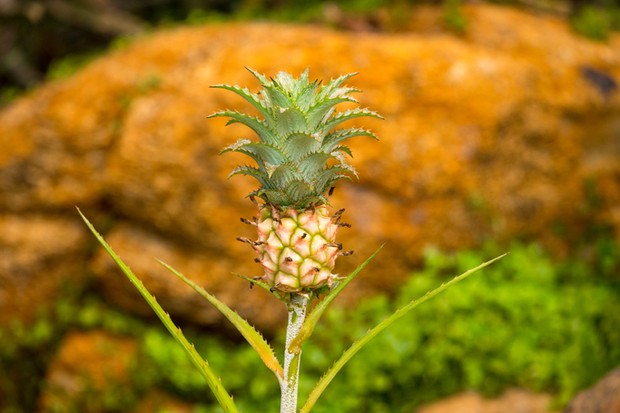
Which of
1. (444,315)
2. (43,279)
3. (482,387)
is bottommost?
(482,387)

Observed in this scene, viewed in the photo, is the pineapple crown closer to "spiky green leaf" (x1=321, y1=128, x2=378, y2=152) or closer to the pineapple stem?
"spiky green leaf" (x1=321, y1=128, x2=378, y2=152)

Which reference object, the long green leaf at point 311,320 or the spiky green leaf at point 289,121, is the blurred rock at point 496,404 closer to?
the long green leaf at point 311,320

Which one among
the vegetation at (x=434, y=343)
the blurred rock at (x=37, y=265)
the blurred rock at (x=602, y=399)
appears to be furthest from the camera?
the blurred rock at (x=37, y=265)

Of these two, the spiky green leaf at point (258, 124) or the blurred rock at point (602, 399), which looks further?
the blurred rock at point (602, 399)

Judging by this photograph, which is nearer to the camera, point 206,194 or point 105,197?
point 206,194

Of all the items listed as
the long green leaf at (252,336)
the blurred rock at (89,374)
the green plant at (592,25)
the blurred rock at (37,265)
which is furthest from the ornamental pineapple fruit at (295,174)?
the green plant at (592,25)

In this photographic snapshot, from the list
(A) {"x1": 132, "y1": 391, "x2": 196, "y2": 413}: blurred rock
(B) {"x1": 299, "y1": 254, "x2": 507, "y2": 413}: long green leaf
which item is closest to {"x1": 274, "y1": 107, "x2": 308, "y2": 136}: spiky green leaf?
(B) {"x1": 299, "y1": 254, "x2": 507, "y2": 413}: long green leaf

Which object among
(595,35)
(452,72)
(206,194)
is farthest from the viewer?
(595,35)

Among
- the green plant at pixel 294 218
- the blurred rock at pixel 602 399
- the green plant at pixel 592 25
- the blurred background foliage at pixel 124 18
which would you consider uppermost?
the blurred background foliage at pixel 124 18

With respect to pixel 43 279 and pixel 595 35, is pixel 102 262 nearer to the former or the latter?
pixel 43 279

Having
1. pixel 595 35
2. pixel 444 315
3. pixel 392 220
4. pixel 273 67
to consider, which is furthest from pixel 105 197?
pixel 595 35
